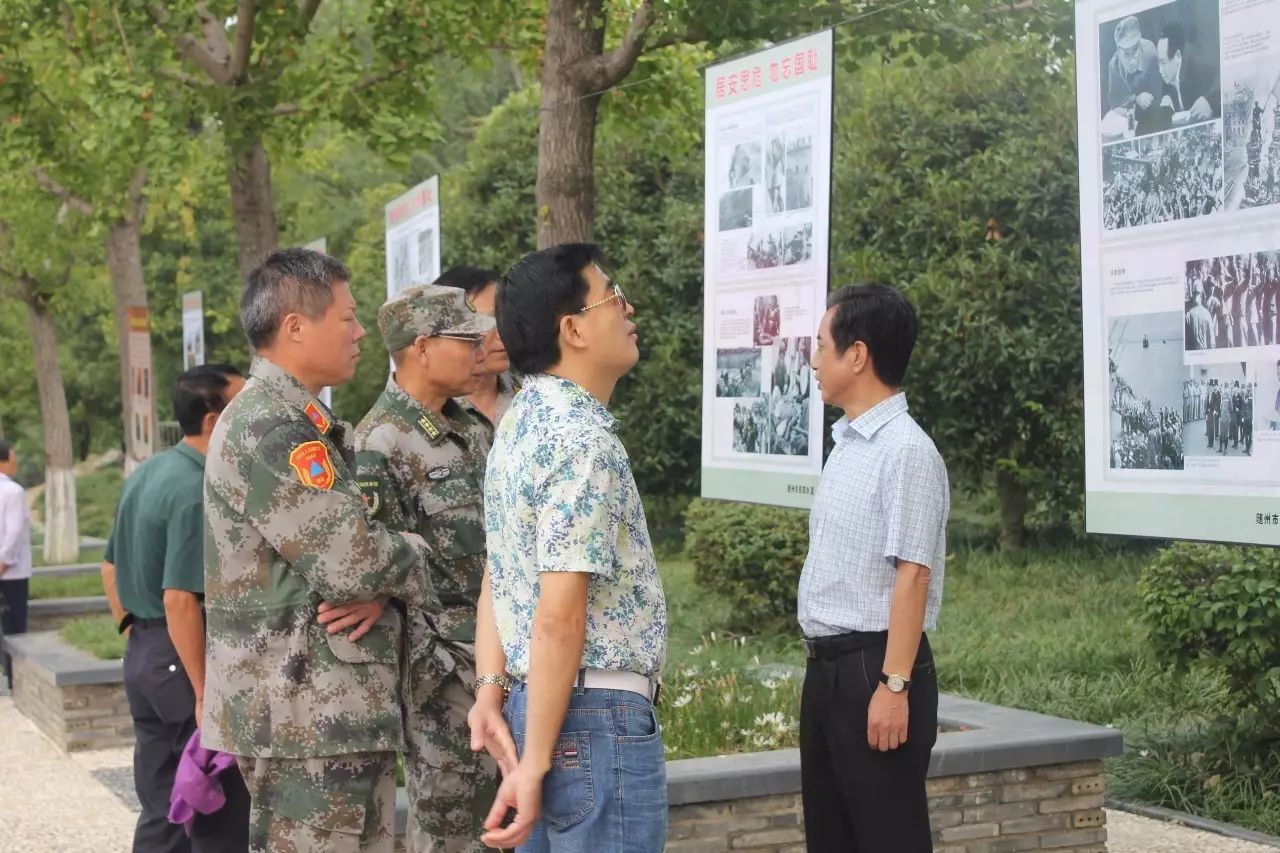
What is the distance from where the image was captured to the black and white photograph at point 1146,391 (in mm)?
4406

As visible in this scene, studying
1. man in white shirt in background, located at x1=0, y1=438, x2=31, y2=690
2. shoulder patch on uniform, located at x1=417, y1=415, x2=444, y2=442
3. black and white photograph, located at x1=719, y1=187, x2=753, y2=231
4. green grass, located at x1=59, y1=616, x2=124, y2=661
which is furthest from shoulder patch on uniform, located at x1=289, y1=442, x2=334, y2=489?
man in white shirt in background, located at x1=0, y1=438, x2=31, y2=690

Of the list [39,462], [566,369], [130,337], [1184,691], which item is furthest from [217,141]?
[39,462]

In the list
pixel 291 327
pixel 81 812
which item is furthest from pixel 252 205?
pixel 291 327

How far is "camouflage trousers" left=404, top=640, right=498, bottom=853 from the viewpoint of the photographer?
14.2ft

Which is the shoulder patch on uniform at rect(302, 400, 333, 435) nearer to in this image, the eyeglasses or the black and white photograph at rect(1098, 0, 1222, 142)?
the eyeglasses

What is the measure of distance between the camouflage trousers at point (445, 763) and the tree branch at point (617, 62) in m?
4.24

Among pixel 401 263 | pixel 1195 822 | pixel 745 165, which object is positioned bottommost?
pixel 1195 822

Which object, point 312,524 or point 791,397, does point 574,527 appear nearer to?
point 312,524

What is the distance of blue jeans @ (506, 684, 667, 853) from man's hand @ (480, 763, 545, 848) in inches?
1.7

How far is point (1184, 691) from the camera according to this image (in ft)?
26.4

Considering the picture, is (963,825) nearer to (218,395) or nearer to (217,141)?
(218,395)

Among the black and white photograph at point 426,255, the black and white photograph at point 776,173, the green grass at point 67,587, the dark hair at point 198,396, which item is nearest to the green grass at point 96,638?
the green grass at point 67,587

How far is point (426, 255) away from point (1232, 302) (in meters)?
5.81

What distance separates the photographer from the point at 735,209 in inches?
245
